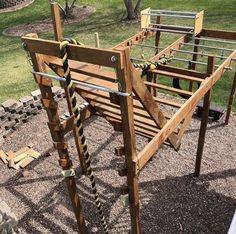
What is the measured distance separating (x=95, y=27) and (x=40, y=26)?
3268 millimetres

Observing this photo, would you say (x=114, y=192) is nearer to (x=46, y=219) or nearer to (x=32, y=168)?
(x=46, y=219)

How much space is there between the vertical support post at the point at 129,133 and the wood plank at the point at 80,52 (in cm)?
10

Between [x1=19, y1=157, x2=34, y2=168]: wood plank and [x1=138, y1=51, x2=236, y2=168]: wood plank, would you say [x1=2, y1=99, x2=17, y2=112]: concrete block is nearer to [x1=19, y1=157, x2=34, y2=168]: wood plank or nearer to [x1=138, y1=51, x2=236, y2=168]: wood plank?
[x1=19, y1=157, x2=34, y2=168]: wood plank

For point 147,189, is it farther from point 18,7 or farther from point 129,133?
point 18,7

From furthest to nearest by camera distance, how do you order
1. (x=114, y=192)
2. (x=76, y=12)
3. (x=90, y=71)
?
(x=76, y=12) < (x=114, y=192) < (x=90, y=71)

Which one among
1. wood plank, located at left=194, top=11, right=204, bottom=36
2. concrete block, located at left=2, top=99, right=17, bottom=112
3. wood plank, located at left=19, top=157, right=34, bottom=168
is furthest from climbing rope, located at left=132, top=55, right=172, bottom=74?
concrete block, located at left=2, top=99, right=17, bottom=112

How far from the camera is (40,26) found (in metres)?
16.5

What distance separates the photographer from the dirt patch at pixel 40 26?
15761 millimetres

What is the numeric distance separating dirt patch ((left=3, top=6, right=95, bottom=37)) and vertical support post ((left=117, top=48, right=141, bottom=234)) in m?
13.6

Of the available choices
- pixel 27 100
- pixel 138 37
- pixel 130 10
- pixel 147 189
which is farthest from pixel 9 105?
pixel 130 10

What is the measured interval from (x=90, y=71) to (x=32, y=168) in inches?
154

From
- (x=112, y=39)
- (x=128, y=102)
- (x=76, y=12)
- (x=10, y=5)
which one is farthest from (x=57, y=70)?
(x=10, y=5)

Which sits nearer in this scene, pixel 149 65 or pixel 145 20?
pixel 149 65

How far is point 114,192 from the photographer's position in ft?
19.2
